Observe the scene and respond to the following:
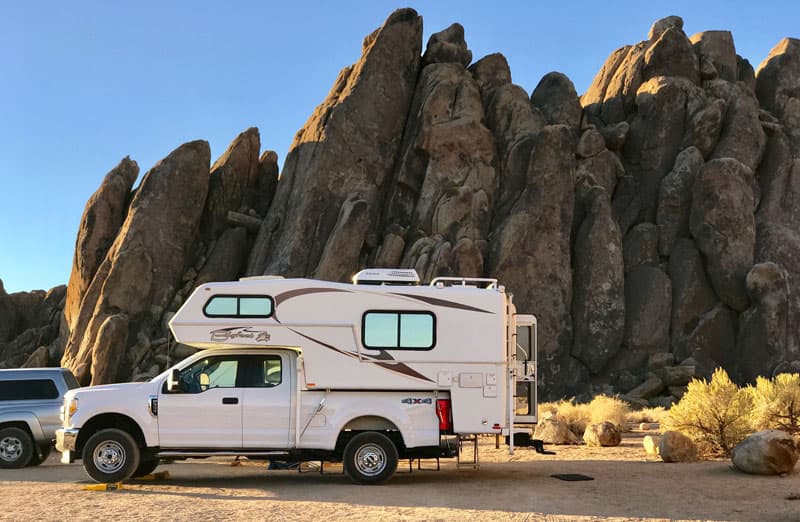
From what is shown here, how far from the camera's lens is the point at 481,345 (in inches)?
539

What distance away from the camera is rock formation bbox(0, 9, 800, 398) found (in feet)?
122

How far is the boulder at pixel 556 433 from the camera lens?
20.6m

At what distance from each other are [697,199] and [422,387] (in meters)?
30.0

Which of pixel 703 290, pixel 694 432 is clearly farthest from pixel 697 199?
pixel 694 432

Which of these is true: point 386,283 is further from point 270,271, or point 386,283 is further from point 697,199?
point 697,199

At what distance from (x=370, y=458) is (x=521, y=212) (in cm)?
2730

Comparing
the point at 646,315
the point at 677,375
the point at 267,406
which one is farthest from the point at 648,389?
the point at 267,406

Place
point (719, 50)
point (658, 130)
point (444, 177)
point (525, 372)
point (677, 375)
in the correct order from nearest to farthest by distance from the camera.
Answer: point (525, 372)
point (677, 375)
point (444, 177)
point (658, 130)
point (719, 50)

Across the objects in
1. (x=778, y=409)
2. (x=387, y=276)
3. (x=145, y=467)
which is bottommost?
(x=145, y=467)

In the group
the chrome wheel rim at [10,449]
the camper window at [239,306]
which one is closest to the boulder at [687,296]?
the camper window at [239,306]

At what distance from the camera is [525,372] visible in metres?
15.1

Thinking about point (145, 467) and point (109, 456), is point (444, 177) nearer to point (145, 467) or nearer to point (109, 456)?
point (145, 467)

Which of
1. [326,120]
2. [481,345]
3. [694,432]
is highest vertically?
[326,120]

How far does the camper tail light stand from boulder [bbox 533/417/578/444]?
744 cm
